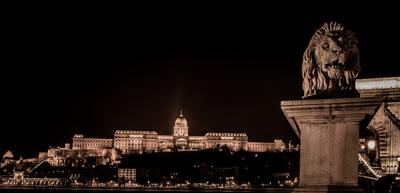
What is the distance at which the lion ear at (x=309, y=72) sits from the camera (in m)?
8.23

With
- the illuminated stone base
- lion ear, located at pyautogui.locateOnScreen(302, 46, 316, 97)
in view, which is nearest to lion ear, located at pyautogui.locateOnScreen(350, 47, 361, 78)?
lion ear, located at pyautogui.locateOnScreen(302, 46, 316, 97)

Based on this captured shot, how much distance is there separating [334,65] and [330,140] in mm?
943

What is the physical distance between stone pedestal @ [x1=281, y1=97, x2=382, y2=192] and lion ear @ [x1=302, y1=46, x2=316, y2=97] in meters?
0.31

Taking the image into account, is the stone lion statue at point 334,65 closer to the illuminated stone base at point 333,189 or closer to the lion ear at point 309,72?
the lion ear at point 309,72

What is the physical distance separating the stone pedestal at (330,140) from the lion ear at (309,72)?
0.31 meters

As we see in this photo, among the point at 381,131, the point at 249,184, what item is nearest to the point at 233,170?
the point at 249,184

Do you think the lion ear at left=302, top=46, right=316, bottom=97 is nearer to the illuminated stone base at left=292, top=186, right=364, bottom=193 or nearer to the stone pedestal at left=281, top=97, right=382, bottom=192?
the stone pedestal at left=281, top=97, right=382, bottom=192

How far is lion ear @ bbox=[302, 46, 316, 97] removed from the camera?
8.23 m

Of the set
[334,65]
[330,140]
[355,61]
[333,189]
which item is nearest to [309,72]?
[334,65]

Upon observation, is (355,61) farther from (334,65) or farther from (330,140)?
(330,140)

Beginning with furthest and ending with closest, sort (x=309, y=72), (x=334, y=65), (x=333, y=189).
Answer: (x=309, y=72) < (x=334, y=65) < (x=333, y=189)

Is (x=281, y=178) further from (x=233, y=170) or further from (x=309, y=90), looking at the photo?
(x=309, y=90)

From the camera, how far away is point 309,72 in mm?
8266

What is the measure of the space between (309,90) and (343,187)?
132 cm
